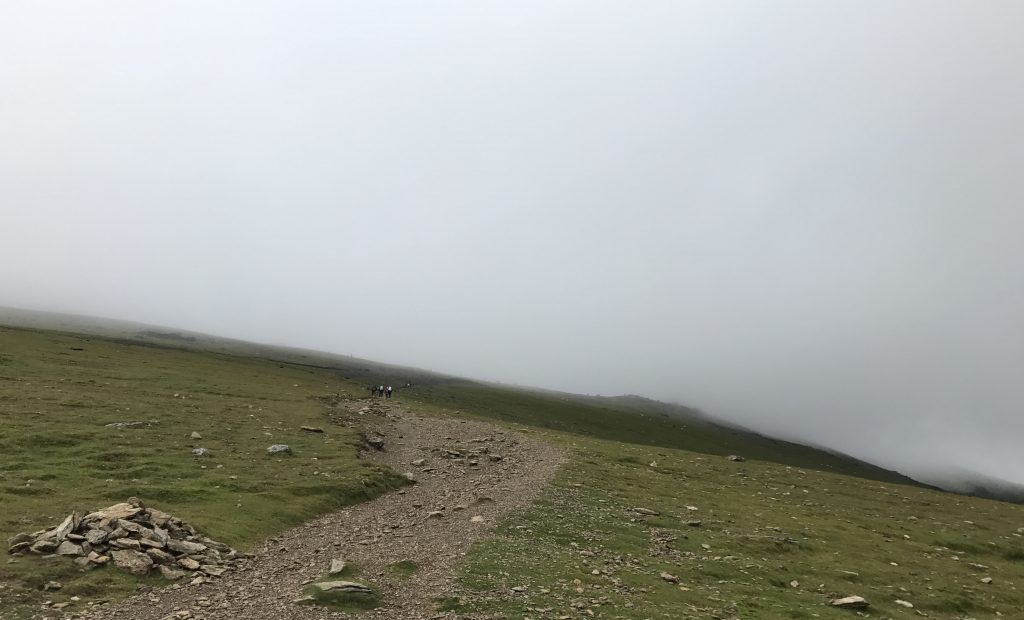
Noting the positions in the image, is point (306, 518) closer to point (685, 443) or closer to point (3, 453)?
point (3, 453)

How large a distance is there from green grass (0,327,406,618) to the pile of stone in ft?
2.08

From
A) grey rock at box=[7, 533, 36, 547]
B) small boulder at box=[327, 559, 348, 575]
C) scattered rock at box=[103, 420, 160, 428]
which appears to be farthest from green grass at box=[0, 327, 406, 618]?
small boulder at box=[327, 559, 348, 575]

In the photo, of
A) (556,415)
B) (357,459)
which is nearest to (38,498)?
(357,459)

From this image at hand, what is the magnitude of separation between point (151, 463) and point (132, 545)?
1722 centimetres

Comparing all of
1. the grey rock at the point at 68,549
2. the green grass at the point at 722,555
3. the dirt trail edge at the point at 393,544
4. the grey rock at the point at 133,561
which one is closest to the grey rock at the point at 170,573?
the grey rock at the point at 133,561

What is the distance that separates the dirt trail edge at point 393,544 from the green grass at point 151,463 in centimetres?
178

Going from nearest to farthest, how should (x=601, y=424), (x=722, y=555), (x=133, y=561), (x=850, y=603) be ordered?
(x=133, y=561), (x=850, y=603), (x=722, y=555), (x=601, y=424)

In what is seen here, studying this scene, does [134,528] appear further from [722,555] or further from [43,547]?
[722,555]

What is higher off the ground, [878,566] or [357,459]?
[878,566]

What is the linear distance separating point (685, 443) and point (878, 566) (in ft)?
323

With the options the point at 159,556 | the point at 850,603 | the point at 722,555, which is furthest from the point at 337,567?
the point at 850,603

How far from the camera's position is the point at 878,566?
2942 cm

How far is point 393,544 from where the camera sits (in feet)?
77.6

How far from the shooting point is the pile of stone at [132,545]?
58.6ft
